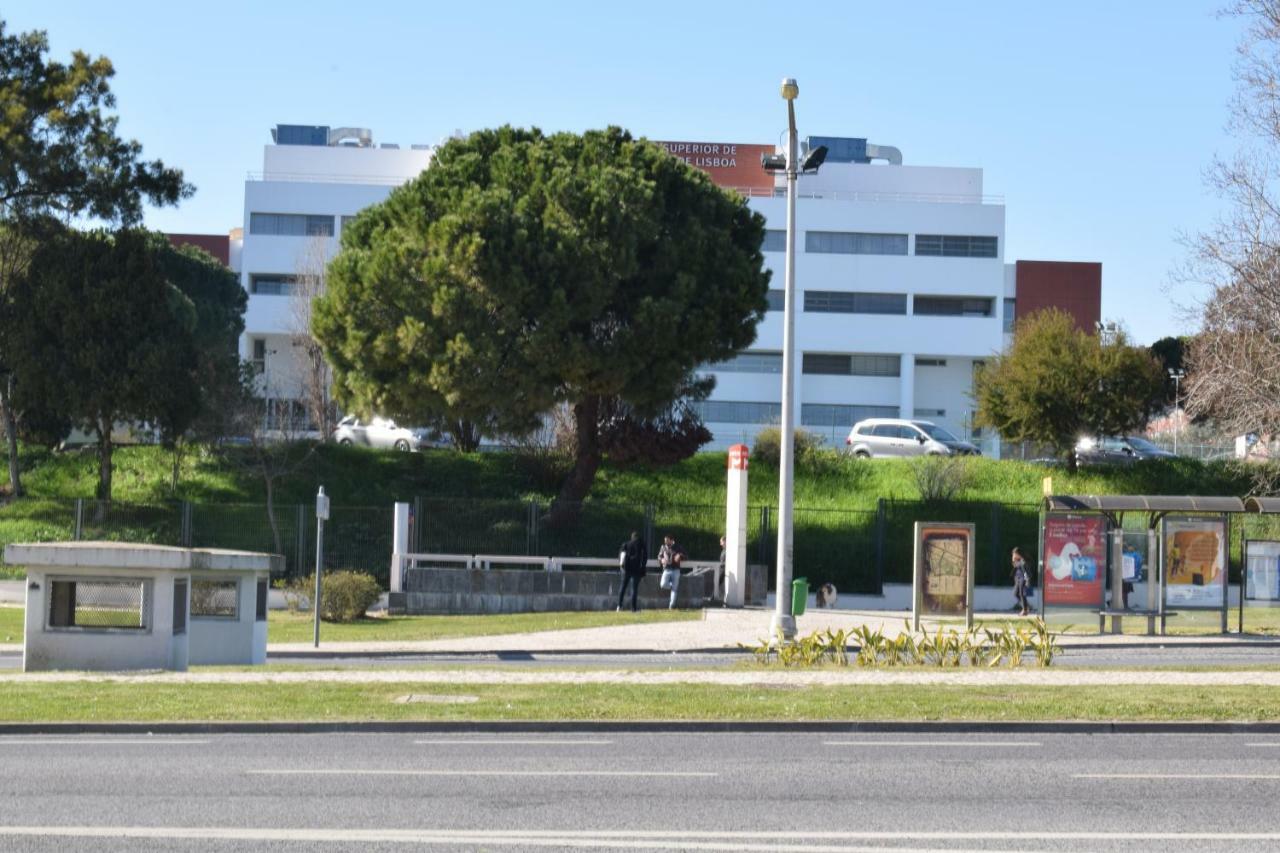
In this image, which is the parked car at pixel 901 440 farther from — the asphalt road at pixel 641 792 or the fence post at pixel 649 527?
the asphalt road at pixel 641 792

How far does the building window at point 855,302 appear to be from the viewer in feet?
236

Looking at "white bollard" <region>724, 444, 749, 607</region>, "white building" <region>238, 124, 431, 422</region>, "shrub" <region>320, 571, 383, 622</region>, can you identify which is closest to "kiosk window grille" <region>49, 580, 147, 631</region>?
"shrub" <region>320, 571, 383, 622</region>

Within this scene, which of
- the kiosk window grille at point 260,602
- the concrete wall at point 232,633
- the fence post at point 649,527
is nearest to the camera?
the concrete wall at point 232,633

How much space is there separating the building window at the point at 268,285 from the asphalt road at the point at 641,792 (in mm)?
59873

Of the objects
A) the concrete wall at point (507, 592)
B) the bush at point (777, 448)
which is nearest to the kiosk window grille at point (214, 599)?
the concrete wall at point (507, 592)

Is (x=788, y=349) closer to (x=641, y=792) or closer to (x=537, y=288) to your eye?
(x=537, y=288)

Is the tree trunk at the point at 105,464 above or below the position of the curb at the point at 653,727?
above

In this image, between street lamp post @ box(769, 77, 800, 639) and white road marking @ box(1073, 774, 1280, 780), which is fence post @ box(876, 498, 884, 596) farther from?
white road marking @ box(1073, 774, 1280, 780)

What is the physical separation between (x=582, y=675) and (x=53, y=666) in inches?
300

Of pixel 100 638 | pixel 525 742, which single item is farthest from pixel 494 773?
pixel 100 638

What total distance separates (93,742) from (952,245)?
62.6 metres

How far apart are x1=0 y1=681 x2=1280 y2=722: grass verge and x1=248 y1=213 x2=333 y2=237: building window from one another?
182 ft

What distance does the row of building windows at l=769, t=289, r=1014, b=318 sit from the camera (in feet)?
236

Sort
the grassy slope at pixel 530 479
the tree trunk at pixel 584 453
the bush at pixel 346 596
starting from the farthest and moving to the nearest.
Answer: the grassy slope at pixel 530 479 < the tree trunk at pixel 584 453 < the bush at pixel 346 596
